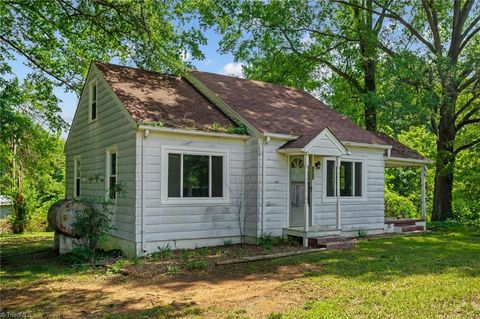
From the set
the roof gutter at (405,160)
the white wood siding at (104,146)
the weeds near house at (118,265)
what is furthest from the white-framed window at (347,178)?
the weeds near house at (118,265)

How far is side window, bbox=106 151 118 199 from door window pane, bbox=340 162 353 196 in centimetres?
718

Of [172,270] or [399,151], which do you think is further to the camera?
[399,151]

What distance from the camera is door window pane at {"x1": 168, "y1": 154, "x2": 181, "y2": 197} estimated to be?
431 inches

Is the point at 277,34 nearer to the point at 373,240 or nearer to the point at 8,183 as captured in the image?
the point at 373,240

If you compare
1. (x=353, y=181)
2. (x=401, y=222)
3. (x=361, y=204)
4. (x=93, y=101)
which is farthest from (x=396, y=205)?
(x=93, y=101)

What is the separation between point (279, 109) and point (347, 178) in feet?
10.7

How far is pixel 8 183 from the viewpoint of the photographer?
69.2 feet

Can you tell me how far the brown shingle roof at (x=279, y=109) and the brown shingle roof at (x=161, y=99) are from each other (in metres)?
0.74

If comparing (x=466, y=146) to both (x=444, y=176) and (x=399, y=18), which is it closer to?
(x=444, y=176)

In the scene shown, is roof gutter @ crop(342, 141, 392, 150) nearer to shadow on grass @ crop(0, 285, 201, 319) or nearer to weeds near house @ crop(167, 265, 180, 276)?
weeds near house @ crop(167, 265, 180, 276)

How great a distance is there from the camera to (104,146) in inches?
500

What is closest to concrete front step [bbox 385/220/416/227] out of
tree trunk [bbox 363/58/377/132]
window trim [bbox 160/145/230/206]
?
tree trunk [bbox 363/58/377/132]

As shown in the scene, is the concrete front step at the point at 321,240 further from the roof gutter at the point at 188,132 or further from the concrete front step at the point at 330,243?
the roof gutter at the point at 188,132

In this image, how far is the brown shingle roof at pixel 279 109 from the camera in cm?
1281
